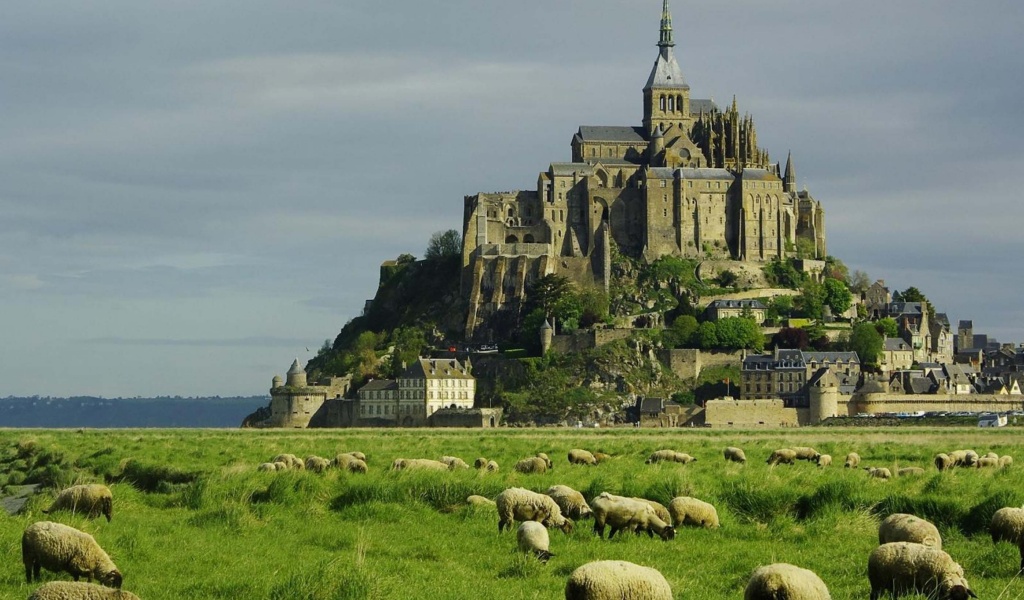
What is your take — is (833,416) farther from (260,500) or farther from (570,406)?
(260,500)

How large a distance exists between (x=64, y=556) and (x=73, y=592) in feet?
9.55

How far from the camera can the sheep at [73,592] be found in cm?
1430

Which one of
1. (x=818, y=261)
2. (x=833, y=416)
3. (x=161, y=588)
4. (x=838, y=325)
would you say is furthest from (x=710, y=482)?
(x=818, y=261)

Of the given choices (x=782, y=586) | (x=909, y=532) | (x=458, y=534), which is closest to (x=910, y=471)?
(x=458, y=534)

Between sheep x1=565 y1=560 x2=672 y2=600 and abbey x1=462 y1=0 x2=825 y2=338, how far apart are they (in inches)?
3941

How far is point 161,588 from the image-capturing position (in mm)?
17594

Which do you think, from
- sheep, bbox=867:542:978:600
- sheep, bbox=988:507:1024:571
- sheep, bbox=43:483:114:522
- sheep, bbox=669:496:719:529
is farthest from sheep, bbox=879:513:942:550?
sheep, bbox=43:483:114:522

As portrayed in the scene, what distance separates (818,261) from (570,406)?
29.1 m

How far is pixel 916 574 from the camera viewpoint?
1614cm

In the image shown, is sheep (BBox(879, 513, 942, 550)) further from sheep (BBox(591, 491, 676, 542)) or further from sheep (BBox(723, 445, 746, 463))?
sheep (BBox(723, 445, 746, 463))

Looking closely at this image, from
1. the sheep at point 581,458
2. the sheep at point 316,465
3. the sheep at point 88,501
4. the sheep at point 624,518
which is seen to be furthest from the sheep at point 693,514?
the sheep at point 581,458

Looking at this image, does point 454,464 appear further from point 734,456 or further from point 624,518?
point 624,518

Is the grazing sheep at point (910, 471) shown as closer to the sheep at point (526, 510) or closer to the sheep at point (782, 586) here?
the sheep at point (526, 510)

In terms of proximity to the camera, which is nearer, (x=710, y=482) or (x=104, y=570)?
(x=104, y=570)
